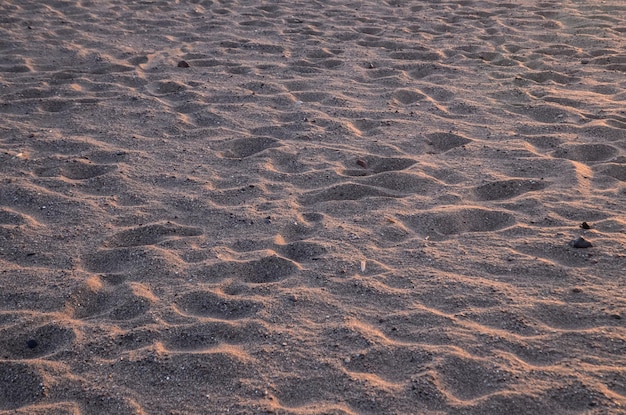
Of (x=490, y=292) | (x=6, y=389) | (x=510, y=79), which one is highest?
(x=510, y=79)

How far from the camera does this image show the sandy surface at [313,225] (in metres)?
2.34

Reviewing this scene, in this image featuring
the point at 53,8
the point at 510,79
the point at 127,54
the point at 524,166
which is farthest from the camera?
the point at 53,8

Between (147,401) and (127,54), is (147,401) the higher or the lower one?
the lower one

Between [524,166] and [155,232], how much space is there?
6.49 feet

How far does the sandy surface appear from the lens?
7.67 feet

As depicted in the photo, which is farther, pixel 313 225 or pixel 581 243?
pixel 313 225

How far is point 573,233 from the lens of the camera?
10.2 ft

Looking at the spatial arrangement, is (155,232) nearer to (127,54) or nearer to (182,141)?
(182,141)

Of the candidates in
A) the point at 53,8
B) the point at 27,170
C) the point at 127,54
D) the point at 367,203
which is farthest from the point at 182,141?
the point at 53,8

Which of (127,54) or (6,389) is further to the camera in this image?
(127,54)

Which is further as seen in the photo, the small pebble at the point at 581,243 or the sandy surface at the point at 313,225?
the small pebble at the point at 581,243

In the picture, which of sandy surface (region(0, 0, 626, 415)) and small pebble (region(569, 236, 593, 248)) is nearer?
sandy surface (region(0, 0, 626, 415))

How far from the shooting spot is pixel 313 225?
3.29 metres

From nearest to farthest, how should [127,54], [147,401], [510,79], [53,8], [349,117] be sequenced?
[147,401], [349,117], [510,79], [127,54], [53,8]
